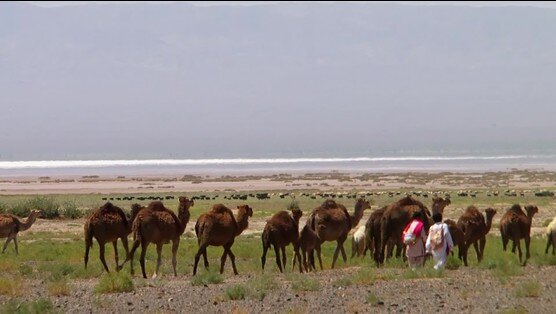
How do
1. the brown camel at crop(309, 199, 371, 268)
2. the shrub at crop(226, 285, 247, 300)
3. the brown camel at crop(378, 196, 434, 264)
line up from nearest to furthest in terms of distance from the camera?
the shrub at crop(226, 285, 247, 300), the brown camel at crop(378, 196, 434, 264), the brown camel at crop(309, 199, 371, 268)

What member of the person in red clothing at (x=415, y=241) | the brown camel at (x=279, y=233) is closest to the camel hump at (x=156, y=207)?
the brown camel at (x=279, y=233)

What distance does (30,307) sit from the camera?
16734 millimetres

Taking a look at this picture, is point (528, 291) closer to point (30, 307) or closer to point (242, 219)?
point (242, 219)

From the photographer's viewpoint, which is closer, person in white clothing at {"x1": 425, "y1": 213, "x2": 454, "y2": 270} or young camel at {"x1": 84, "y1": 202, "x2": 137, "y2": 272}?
person in white clothing at {"x1": 425, "y1": 213, "x2": 454, "y2": 270}

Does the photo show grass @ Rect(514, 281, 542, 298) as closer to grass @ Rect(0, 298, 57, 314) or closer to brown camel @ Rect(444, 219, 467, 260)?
brown camel @ Rect(444, 219, 467, 260)

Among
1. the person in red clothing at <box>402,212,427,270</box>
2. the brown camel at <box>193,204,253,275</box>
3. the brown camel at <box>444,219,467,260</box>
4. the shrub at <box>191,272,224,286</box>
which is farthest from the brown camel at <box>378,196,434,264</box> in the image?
the shrub at <box>191,272,224,286</box>

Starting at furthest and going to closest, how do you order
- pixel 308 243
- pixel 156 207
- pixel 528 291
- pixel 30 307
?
1. pixel 308 243
2. pixel 156 207
3. pixel 528 291
4. pixel 30 307

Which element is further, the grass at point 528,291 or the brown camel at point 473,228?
the brown camel at point 473,228

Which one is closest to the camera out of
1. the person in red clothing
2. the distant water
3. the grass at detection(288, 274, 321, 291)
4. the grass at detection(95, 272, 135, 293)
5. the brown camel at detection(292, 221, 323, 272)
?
the grass at detection(288, 274, 321, 291)

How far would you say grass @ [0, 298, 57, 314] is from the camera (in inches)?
648

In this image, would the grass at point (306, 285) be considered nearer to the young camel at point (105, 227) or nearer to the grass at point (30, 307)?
the grass at point (30, 307)

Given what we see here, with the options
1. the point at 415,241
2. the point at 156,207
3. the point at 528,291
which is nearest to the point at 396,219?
the point at 415,241

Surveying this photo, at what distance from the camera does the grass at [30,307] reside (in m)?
16.5

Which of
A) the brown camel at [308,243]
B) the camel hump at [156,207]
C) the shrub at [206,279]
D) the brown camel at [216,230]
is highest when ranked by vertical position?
the camel hump at [156,207]
